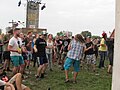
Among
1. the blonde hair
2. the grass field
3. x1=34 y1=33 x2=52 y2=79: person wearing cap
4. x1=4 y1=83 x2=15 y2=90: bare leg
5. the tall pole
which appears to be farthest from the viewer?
x1=34 y1=33 x2=52 y2=79: person wearing cap

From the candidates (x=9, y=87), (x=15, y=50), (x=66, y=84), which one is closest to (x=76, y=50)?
(x=66, y=84)

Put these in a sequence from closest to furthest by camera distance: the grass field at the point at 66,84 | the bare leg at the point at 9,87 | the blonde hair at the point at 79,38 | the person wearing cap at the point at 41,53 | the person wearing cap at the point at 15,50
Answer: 1. the bare leg at the point at 9,87
2. the grass field at the point at 66,84
3. the person wearing cap at the point at 15,50
4. the blonde hair at the point at 79,38
5. the person wearing cap at the point at 41,53

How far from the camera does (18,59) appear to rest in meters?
8.12

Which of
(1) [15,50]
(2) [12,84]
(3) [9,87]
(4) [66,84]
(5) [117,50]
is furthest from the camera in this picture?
(4) [66,84]

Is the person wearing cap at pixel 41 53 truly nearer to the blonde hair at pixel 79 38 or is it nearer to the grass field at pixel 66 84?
the grass field at pixel 66 84

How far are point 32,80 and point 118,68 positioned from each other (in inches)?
274

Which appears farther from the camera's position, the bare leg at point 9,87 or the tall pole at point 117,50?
the bare leg at point 9,87

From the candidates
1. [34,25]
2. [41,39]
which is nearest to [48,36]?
[41,39]

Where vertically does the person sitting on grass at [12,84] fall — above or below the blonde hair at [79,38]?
below

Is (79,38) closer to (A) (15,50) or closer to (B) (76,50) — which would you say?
(B) (76,50)

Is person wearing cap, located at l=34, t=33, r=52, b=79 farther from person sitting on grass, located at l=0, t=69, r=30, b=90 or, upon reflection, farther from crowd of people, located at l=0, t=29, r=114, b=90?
person sitting on grass, located at l=0, t=69, r=30, b=90

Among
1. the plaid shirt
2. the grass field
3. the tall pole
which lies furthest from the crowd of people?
the tall pole

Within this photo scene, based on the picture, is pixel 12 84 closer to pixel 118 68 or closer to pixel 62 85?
pixel 62 85

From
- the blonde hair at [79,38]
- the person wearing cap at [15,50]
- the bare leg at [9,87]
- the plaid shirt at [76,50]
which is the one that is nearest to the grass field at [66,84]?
the person wearing cap at [15,50]
